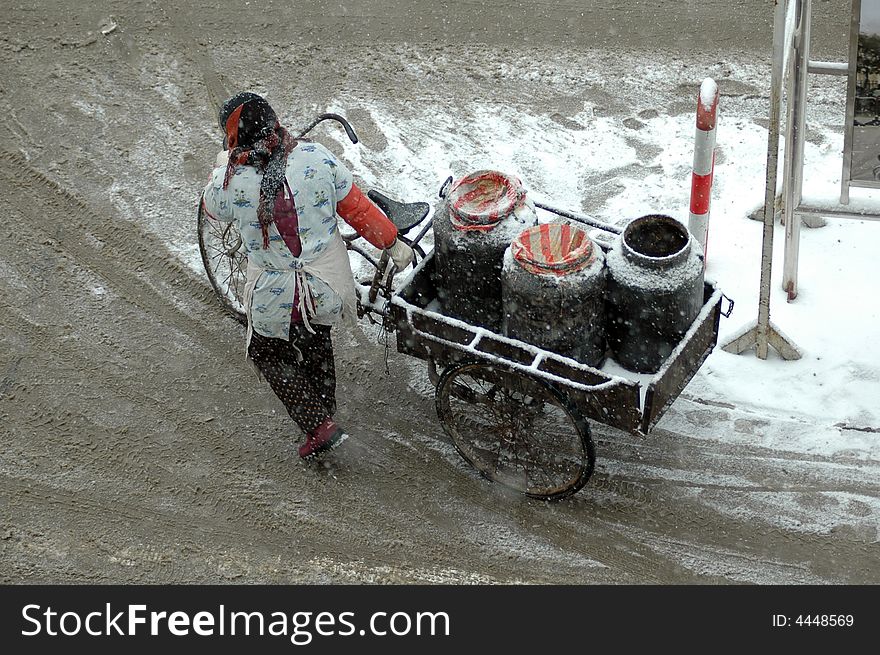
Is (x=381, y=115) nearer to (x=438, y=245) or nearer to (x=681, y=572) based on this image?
(x=438, y=245)

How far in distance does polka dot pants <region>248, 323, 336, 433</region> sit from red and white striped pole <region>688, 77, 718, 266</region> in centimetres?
206

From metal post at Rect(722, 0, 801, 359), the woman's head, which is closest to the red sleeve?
the woman's head

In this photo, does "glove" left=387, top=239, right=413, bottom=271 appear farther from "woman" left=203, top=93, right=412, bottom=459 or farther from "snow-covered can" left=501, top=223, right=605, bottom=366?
"snow-covered can" left=501, top=223, right=605, bottom=366

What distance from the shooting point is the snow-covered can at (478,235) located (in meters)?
5.07

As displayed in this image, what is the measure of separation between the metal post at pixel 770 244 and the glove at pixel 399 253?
1793 mm

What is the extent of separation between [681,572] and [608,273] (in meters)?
1.44

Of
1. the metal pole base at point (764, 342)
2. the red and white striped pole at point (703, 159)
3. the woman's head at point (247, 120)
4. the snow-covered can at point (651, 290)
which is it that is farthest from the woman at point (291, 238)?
the metal pole base at point (764, 342)

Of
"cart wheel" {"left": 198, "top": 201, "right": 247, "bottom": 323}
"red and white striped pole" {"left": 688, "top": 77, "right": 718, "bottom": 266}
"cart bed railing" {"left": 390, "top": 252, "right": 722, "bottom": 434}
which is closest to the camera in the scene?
"cart bed railing" {"left": 390, "top": 252, "right": 722, "bottom": 434}

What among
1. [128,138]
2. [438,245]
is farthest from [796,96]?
[128,138]

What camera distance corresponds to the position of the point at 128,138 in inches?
312

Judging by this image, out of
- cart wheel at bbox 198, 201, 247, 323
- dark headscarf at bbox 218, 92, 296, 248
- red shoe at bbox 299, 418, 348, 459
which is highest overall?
dark headscarf at bbox 218, 92, 296, 248

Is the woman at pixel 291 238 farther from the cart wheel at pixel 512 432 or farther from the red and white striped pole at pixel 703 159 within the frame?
the red and white striped pole at pixel 703 159

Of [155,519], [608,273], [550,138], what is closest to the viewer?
[608,273]

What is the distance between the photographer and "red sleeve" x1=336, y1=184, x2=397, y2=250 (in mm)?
5031
